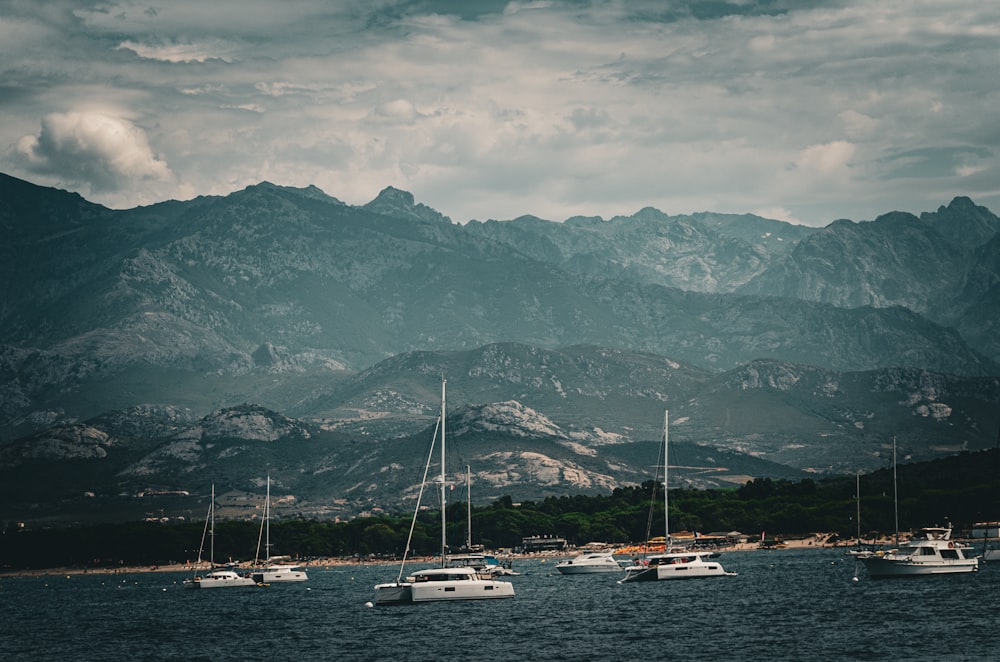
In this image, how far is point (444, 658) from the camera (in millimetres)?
169375

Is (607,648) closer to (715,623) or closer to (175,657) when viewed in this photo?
(715,623)

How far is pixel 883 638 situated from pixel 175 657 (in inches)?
3643

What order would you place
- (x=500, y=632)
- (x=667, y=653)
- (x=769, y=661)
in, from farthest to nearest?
(x=500, y=632) → (x=667, y=653) → (x=769, y=661)

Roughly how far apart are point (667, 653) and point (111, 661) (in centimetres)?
7345

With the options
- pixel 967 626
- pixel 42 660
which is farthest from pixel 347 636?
pixel 967 626

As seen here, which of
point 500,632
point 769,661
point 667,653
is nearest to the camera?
point 769,661

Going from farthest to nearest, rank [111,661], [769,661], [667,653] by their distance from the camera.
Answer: [111,661], [667,653], [769,661]

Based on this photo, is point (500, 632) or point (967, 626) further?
point (500, 632)

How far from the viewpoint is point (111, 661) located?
182 metres

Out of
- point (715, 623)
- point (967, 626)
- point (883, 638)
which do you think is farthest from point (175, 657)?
point (967, 626)

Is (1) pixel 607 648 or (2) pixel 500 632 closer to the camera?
Answer: (1) pixel 607 648

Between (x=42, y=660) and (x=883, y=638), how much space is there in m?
112

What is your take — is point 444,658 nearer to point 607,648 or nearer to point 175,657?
point 607,648

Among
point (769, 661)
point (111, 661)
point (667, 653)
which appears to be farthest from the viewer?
point (111, 661)
